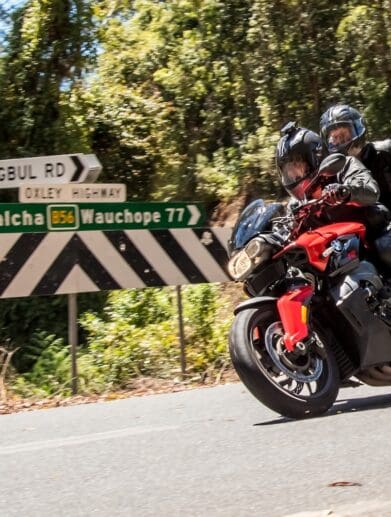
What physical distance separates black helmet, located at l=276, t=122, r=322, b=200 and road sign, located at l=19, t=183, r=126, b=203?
9.72 feet

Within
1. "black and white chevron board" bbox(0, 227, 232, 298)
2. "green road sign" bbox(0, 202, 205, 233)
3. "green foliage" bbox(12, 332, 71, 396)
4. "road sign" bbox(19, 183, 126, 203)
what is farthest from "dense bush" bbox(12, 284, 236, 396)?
"road sign" bbox(19, 183, 126, 203)

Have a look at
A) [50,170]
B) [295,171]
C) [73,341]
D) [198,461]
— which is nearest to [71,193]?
[50,170]

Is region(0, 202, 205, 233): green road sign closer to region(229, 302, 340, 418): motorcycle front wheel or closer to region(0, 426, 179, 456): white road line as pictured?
region(0, 426, 179, 456): white road line

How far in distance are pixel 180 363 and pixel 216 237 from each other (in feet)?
3.76

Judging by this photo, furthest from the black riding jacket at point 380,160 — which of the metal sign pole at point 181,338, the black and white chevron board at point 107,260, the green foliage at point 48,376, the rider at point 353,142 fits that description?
the green foliage at point 48,376

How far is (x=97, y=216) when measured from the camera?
8.25 meters

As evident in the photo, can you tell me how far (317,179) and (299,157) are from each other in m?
0.17

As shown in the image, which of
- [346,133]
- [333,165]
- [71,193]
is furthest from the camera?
[71,193]

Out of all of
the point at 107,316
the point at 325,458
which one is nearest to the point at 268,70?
the point at 107,316

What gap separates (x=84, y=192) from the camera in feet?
28.0

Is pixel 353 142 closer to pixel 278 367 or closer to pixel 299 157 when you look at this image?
pixel 299 157

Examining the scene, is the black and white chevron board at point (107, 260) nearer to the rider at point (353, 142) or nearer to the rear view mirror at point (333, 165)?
the rider at point (353, 142)

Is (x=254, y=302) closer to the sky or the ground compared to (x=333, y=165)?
closer to the ground

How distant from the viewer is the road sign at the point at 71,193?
27.2 feet
